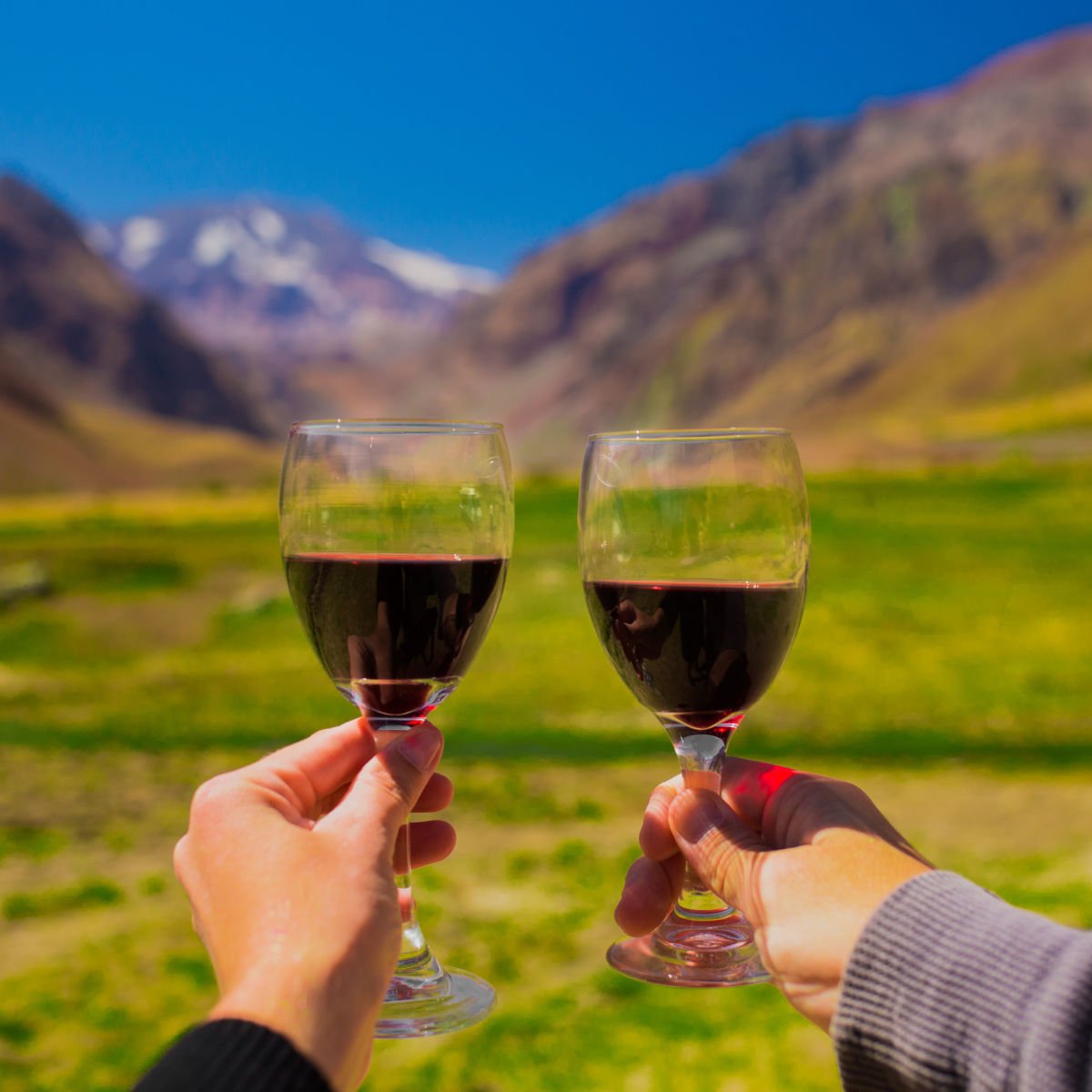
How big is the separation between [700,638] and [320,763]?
690 millimetres

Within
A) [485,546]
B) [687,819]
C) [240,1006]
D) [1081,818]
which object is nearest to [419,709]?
[485,546]

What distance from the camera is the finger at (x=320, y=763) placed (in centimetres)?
229

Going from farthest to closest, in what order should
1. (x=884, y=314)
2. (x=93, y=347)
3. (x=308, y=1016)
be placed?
(x=93, y=347) < (x=884, y=314) < (x=308, y=1016)

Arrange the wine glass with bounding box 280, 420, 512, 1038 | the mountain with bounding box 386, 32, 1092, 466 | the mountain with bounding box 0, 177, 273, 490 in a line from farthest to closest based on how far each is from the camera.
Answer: the mountain with bounding box 0, 177, 273, 490 < the mountain with bounding box 386, 32, 1092, 466 < the wine glass with bounding box 280, 420, 512, 1038

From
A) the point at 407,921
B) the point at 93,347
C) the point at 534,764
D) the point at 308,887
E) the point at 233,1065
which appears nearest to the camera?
the point at 233,1065

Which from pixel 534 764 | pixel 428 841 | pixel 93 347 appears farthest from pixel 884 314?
pixel 428 841

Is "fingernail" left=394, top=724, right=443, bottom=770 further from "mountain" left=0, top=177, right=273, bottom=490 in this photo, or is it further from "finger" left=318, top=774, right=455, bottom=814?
"mountain" left=0, top=177, right=273, bottom=490

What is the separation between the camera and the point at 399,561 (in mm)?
2295

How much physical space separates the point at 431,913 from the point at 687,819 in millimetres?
5419

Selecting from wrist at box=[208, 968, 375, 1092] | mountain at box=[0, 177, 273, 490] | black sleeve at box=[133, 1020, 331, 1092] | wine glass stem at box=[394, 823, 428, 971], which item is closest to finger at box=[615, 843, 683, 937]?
wine glass stem at box=[394, 823, 428, 971]

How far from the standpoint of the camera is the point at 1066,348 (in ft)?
385

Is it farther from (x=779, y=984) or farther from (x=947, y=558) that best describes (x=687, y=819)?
(x=947, y=558)

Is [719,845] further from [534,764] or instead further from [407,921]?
[534,764]

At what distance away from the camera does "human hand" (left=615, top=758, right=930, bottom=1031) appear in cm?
204
